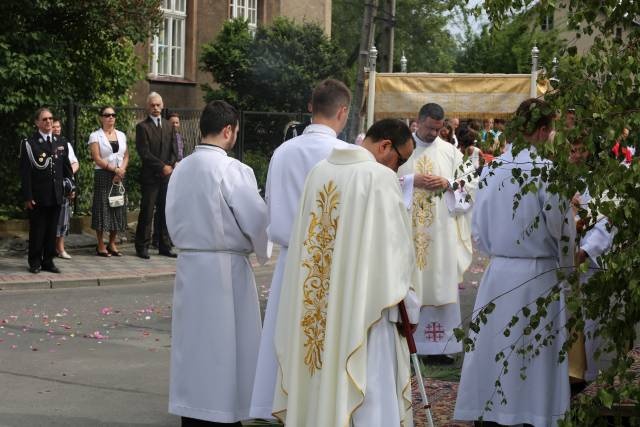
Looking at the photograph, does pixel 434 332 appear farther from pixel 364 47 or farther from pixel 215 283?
pixel 364 47

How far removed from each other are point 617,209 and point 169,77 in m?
26.2

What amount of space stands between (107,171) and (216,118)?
10040 millimetres

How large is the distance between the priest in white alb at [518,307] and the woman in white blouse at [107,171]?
1023 centimetres

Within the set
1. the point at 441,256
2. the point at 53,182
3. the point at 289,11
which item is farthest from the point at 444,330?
the point at 289,11

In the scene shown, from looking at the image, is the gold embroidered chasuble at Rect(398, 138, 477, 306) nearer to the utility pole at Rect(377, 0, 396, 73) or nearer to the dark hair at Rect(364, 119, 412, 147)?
the dark hair at Rect(364, 119, 412, 147)

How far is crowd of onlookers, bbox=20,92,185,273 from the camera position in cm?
1516

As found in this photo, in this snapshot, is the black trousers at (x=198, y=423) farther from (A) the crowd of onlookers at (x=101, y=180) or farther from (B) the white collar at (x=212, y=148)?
(A) the crowd of onlookers at (x=101, y=180)

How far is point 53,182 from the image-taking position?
15.2 m

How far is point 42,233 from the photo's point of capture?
15.2m

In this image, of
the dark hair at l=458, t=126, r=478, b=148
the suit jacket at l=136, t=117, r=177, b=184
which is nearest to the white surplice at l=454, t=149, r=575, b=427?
the dark hair at l=458, t=126, r=478, b=148

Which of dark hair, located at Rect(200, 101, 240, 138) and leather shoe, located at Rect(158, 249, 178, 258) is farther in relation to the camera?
leather shoe, located at Rect(158, 249, 178, 258)

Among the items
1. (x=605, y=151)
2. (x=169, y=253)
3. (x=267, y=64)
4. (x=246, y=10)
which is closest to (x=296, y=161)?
(x=605, y=151)

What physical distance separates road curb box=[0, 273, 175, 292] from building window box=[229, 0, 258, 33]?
17.2 metres

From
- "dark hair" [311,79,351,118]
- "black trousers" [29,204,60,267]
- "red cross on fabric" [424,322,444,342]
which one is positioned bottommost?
"red cross on fabric" [424,322,444,342]
